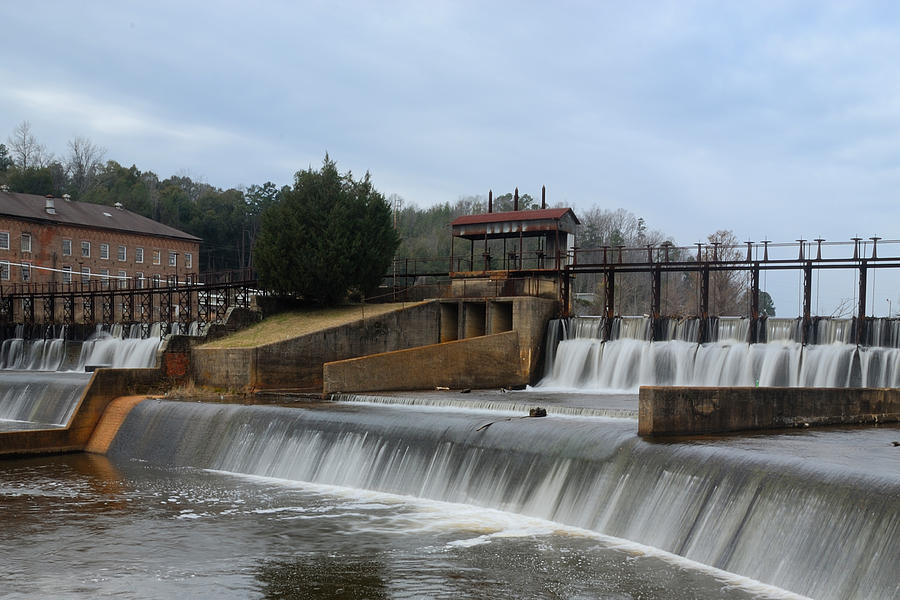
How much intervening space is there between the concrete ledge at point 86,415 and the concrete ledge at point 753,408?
16306 mm

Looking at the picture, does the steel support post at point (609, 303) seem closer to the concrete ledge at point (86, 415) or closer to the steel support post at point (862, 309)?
the steel support post at point (862, 309)

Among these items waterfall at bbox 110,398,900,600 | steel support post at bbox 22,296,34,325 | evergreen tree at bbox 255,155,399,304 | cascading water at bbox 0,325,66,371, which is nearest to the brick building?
steel support post at bbox 22,296,34,325

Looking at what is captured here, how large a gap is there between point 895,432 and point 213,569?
43.5ft

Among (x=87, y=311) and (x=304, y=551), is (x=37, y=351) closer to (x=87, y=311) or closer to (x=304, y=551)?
(x=87, y=311)

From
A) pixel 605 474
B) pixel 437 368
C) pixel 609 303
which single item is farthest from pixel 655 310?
pixel 605 474

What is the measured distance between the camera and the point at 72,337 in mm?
49406

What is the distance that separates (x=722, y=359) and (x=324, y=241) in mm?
16584

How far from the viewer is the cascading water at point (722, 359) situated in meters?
26.9

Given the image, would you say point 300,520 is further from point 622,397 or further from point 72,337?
point 72,337

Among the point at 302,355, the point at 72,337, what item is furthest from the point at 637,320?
the point at 72,337

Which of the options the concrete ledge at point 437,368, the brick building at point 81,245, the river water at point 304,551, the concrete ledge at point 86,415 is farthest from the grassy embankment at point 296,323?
the brick building at point 81,245

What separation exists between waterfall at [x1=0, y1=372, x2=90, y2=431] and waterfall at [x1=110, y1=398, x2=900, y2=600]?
4.57 metres

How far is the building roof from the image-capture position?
64.9 meters

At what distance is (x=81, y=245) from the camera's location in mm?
68312
